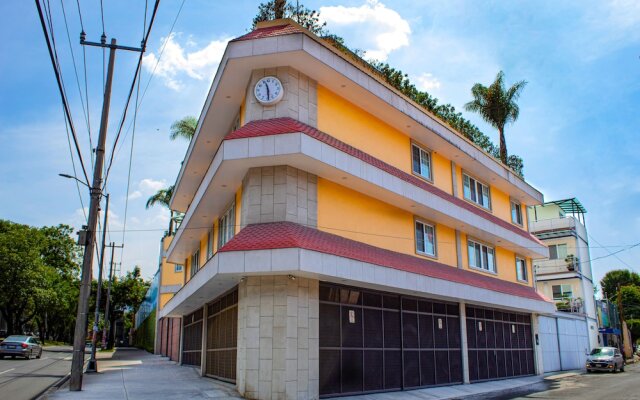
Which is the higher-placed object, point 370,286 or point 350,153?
point 350,153

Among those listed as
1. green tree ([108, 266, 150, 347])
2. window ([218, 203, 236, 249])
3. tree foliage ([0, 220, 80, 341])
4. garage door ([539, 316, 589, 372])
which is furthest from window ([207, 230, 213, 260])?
green tree ([108, 266, 150, 347])

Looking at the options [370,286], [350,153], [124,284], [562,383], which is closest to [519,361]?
[562,383]

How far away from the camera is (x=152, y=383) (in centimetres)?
1861

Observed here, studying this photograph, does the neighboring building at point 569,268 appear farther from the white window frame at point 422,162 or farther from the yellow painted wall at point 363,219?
the yellow painted wall at point 363,219

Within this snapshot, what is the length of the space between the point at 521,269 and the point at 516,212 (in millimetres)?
3453

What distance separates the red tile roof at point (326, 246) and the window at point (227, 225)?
11.1ft

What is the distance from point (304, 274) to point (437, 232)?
9.86 meters

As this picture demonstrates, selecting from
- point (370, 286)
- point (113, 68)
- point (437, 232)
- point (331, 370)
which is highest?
point (113, 68)

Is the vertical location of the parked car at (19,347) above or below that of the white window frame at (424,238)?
below

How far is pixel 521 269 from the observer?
30.3 m

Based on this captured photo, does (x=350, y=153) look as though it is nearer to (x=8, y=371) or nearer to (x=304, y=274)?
(x=304, y=274)

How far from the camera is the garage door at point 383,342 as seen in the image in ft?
51.3

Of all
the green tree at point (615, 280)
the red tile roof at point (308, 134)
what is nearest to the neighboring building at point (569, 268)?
the red tile roof at point (308, 134)

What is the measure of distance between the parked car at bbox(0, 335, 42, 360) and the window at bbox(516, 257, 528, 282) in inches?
1168
